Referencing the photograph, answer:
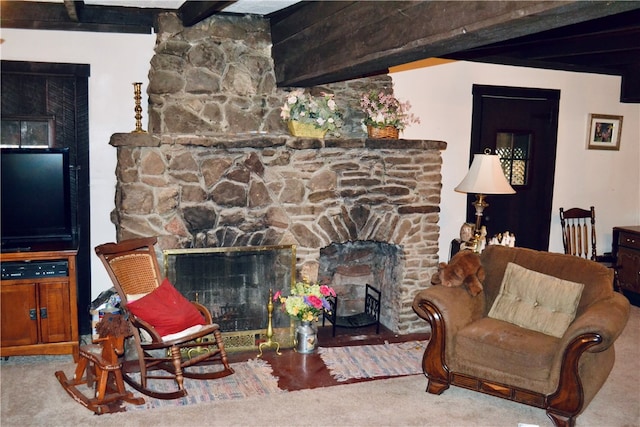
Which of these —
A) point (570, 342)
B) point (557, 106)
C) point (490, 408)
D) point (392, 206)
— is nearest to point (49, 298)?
point (392, 206)

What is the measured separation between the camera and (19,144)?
4441 mm

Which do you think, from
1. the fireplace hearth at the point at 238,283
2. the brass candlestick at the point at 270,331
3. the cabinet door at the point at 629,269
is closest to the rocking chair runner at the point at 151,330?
the fireplace hearth at the point at 238,283

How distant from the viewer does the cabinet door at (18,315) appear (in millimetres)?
4082

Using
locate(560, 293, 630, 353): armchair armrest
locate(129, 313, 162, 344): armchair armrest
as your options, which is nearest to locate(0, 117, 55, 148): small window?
locate(129, 313, 162, 344): armchair armrest

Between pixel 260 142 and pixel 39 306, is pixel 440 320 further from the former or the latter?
pixel 39 306

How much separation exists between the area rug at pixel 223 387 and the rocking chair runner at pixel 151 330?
5 centimetres

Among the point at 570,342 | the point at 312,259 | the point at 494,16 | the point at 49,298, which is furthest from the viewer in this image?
the point at 312,259

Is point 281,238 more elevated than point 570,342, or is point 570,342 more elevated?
point 281,238

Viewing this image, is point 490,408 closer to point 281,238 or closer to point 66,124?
point 281,238

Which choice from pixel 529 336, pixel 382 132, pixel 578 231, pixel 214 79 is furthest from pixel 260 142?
pixel 578 231

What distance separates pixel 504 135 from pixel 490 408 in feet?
9.64

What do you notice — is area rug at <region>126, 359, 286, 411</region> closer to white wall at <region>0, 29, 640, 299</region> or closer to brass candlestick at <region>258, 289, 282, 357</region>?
brass candlestick at <region>258, 289, 282, 357</region>

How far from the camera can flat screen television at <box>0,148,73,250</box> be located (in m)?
4.22

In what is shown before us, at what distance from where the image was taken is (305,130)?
15.2 feet
